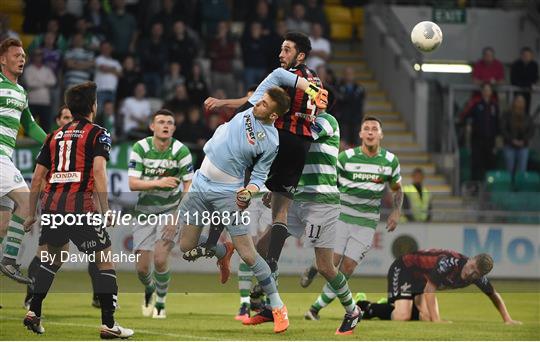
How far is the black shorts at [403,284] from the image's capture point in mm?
Answer: 14797

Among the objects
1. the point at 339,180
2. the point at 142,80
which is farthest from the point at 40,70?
the point at 339,180

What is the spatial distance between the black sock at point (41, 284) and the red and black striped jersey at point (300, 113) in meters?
2.63

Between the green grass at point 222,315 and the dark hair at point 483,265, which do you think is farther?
the dark hair at point 483,265

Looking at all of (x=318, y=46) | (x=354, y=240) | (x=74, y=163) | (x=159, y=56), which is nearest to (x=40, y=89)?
(x=159, y=56)

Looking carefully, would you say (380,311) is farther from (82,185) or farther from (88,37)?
(88,37)

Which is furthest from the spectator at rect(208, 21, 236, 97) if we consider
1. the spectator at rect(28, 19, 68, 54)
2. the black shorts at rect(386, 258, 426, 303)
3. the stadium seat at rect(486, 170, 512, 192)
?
the black shorts at rect(386, 258, 426, 303)

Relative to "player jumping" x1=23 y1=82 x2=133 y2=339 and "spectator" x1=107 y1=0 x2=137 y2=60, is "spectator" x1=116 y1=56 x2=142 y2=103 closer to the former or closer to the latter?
"spectator" x1=107 y1=0 x2=137 y2=60

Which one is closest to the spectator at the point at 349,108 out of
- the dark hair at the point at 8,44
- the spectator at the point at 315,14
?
the spectator at the point at 315,14

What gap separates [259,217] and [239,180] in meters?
1.86

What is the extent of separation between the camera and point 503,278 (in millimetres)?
20422

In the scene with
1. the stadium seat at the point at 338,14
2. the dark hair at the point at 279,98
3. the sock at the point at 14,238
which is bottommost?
the sock at the point at 14,238

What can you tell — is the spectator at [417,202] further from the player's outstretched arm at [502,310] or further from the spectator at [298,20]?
the player's outstretched arm at [502,310]

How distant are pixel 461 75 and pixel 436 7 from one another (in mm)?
1531

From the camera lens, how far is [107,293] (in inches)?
443
